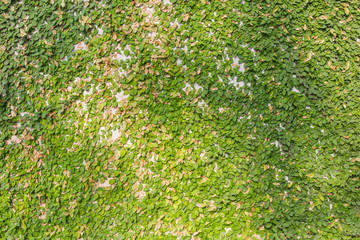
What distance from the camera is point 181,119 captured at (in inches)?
76.8

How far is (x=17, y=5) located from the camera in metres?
1.98

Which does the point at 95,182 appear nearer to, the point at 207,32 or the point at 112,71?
the point at 112,71

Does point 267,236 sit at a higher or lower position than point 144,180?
lower

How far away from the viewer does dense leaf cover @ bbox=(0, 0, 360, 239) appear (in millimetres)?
1912

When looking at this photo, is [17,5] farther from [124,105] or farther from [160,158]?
[160,158]

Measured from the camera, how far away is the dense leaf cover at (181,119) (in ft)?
6.27

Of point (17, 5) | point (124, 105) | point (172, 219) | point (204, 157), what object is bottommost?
point (172, 219)

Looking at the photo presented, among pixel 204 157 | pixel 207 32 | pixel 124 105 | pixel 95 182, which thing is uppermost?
pixel 207 32

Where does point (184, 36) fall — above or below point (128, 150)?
above

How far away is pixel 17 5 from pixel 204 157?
1.80 meters

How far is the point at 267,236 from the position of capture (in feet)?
6.27

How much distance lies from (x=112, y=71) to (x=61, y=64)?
1.29 ft

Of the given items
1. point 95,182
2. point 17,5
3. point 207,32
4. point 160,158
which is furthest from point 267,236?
point 17,5

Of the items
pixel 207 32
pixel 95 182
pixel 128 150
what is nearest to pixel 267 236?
pixel 128 150
